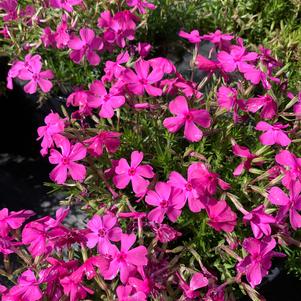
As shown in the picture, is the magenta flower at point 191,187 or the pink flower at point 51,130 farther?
the pink flower at point 51,130

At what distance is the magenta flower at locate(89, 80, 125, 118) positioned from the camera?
134cm

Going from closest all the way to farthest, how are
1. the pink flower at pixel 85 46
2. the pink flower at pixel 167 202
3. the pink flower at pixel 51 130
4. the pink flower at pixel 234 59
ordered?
the pink flower at pixel 167 202 → the pink flower at pixel 51 130 → the pink flower at pixel 234 59 → the pink flower at pixel 85 46

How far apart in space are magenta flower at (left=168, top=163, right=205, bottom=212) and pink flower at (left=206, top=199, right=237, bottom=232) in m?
0.03

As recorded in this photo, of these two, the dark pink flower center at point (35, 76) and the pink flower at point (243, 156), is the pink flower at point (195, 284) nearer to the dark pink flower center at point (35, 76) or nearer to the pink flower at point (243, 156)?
the pink flower at point (243, 156)

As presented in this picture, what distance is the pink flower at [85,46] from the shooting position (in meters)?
1.61

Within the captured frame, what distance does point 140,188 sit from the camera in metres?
1.22

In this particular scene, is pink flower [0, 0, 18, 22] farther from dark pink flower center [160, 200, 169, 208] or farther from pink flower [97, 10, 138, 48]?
dark pink flower center [160, 200, 169, 208]

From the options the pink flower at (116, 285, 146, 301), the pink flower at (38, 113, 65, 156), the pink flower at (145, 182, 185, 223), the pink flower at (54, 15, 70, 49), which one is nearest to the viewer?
the pink flower at (116, 285, 146, 301)

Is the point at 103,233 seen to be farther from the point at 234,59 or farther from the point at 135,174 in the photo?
the point at 234,59

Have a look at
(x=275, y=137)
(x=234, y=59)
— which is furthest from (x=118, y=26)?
(x=275, y=137)

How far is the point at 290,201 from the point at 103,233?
1.42 ft

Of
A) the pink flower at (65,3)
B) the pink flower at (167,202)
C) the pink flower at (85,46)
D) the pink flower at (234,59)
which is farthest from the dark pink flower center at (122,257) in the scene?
the pink flower at (65,3)

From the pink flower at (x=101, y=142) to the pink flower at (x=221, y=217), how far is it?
11.8 inches

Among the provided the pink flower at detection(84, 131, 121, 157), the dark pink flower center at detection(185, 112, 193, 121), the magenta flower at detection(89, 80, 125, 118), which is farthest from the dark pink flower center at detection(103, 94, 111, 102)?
the dark pink flower center at detection(185, 112, 193, 121)
